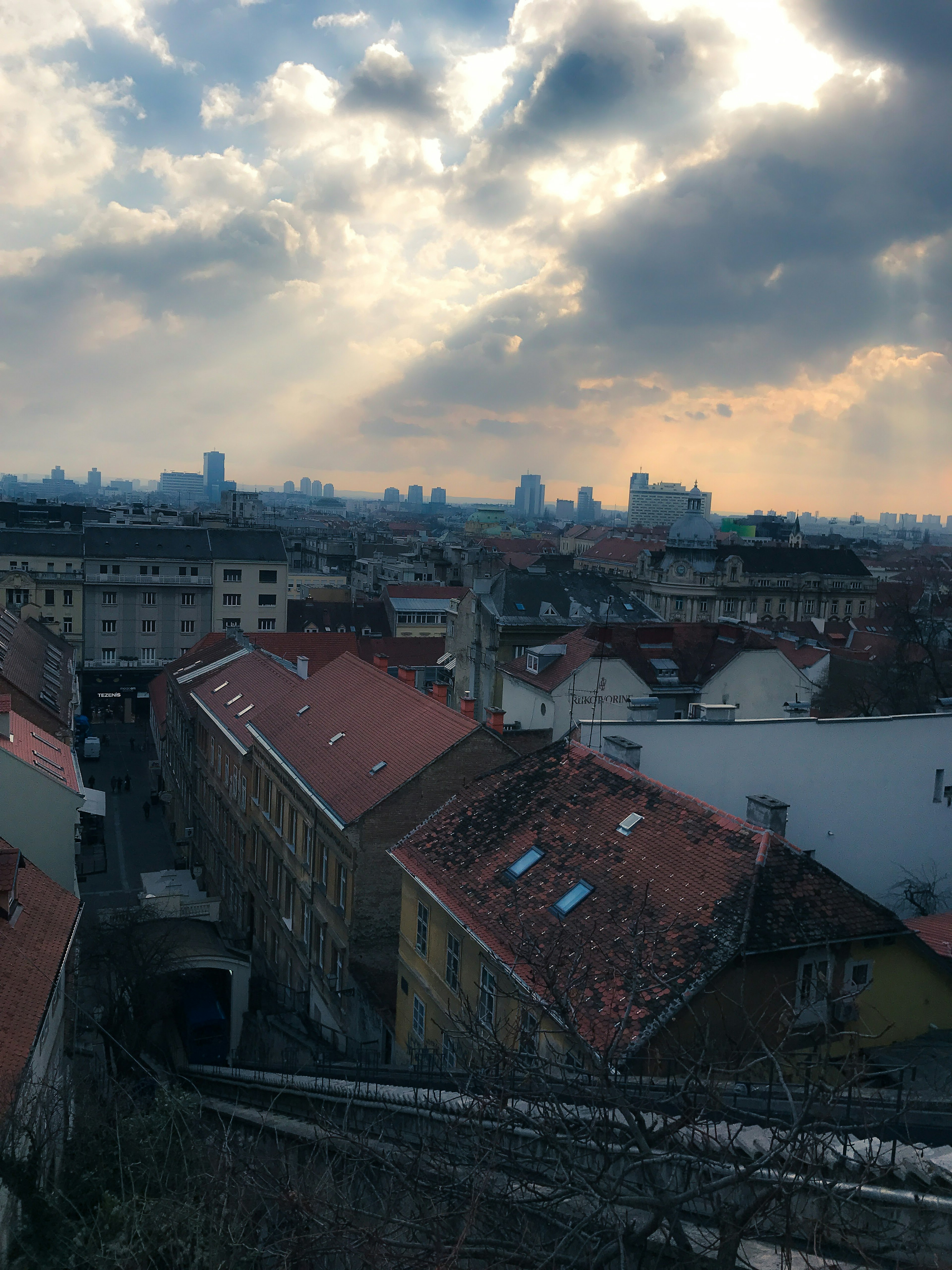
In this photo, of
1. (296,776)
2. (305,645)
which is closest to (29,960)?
(296,776)

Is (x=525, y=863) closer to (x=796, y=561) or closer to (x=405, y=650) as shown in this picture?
(x=405, y=650)

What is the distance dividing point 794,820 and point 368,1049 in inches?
464

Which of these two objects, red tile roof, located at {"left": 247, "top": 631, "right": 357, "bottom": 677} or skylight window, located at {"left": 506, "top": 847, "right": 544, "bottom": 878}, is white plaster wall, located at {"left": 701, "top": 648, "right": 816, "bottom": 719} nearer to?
red tile roof, located at {"left": 247, "top": 631, "right": 357, "bottom": 677}

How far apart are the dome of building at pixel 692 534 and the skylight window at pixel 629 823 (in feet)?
323

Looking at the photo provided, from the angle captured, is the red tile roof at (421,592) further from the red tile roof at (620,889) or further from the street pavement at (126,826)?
the red tile roof at (620,889)

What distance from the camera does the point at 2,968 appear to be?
62.7ft

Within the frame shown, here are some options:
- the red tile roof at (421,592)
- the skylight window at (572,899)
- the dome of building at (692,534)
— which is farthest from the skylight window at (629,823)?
the dome of building at (692,534)

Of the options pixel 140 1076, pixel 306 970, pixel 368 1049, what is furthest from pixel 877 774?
pixel 140 1076

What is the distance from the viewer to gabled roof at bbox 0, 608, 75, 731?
4181 cm

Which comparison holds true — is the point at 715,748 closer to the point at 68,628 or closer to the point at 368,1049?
the point at 368,1049

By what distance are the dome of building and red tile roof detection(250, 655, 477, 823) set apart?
3302 inches

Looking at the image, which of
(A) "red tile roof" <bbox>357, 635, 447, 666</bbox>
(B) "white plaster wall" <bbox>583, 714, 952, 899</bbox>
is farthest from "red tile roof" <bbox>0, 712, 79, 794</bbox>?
(A) "red tile roof" <bbox>357, 635, 447, 666</bbox>

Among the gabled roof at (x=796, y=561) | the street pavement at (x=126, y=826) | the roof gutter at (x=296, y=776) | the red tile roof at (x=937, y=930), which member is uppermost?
the gabled roof at (x=796, y=561)

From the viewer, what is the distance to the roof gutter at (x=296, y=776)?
88.2ft
